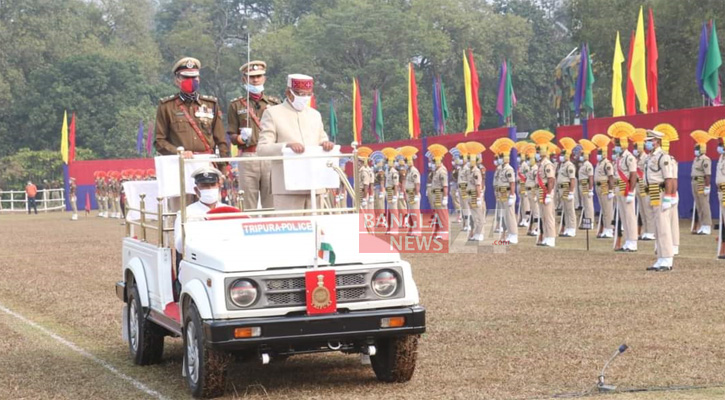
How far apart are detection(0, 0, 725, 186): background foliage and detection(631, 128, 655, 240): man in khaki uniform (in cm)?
5333

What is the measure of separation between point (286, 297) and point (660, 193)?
12626mm

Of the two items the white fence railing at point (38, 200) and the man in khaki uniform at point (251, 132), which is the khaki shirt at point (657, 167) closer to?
the man in khaki uniform at point (251, 132)

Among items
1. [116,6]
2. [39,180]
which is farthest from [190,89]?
[116,6]

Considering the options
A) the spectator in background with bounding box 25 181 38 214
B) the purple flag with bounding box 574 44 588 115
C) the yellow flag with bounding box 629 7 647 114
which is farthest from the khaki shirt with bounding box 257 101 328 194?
the spectator in background with bounding box 25 181 38 214

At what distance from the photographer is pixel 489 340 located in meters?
11.6

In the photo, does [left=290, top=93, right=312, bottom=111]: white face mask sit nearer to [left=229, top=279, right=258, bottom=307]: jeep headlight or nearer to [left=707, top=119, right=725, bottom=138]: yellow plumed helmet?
[left=229, top=279, right=258, bottom=307]: jeep headlight

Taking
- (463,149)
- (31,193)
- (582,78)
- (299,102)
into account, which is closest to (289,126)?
(299,102)

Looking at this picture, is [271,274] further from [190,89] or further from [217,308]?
[190,89]

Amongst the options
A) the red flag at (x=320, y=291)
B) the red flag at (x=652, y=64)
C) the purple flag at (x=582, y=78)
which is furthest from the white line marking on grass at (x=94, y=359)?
the purple flag at (x=582, y=78)

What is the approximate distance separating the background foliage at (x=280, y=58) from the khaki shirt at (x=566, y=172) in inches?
2008

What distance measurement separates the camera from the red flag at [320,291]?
8.67 m

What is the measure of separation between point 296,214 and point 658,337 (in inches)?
144

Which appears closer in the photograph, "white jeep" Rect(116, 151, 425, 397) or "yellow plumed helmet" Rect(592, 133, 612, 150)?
"white jeep" Rect(116, 151, 425, 397)

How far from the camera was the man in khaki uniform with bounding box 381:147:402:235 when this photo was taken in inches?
1373
